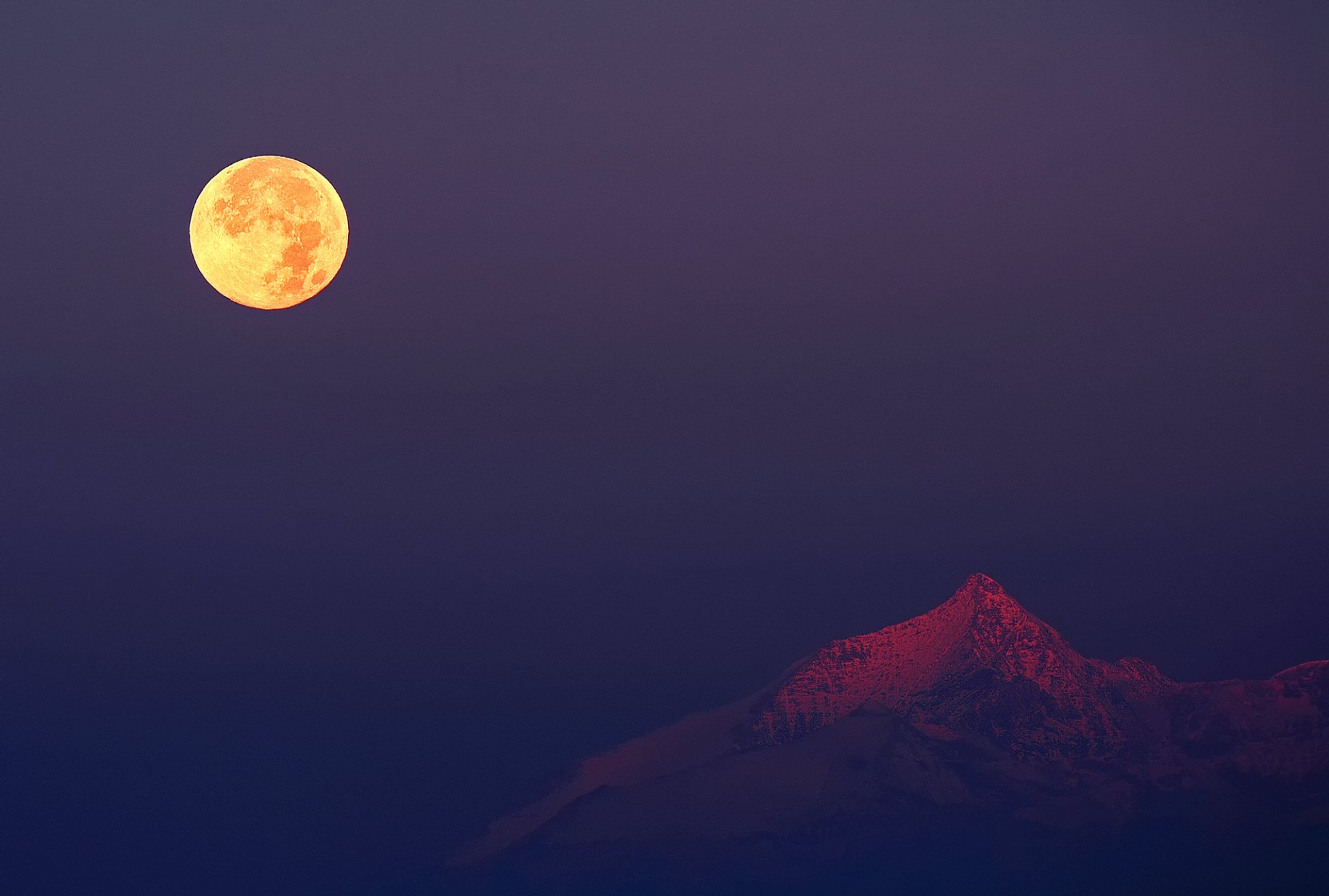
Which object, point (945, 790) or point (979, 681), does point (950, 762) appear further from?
point (979, 681)

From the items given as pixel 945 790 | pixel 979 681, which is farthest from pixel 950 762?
pixel 979 681

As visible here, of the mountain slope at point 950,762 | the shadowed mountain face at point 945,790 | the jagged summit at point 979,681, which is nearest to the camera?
the shadowed mountain face at point 945,790

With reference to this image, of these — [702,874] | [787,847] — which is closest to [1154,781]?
[787,847]

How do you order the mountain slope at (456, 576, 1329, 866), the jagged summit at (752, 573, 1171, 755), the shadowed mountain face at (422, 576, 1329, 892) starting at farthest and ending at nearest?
1. the jagged summit at (752, 573, 1171, 755)
2. the mountain slope at (456, 576, 1329, 866)
3. the shadowed mountain face at (422, 576, 1329, 892)

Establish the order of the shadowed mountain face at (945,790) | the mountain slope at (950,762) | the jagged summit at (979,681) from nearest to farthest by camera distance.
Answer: the shadowed mountain face at (945,790) < the mountain slope at (950,762) < the jagged summit at (979,681)

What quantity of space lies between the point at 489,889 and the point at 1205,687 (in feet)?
239

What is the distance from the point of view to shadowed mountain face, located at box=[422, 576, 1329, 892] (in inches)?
4021

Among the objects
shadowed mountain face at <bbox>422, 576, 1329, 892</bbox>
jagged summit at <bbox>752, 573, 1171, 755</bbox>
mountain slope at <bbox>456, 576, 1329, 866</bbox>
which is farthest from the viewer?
jagged summit at <bbox>752, 573, 1171, 755</bbox>

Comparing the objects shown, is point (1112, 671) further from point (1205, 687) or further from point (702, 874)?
point (702, 874)

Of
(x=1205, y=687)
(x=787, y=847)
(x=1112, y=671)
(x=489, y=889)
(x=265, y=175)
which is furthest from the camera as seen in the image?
(x=1112, y=671)

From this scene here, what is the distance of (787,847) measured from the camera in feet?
349

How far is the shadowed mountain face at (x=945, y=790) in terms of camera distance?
4021 inches

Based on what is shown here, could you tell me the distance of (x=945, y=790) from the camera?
111750 millimetres

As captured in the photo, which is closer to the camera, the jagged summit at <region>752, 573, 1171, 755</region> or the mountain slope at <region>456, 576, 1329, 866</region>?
the mountain slope at <region>456, 576, 1329, 866</region>
